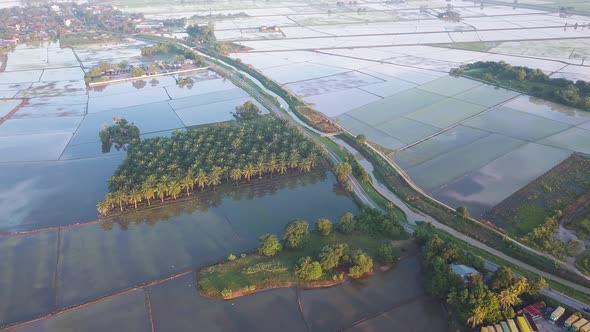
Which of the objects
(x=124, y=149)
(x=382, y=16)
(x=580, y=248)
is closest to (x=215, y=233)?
(x=124, y=149)

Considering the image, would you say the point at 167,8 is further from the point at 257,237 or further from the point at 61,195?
the point at 257,237

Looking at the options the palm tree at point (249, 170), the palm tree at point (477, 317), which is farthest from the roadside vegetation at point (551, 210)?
the palm tree at point (249, 170)

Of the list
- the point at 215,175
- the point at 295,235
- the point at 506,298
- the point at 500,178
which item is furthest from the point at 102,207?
the point at 500,178

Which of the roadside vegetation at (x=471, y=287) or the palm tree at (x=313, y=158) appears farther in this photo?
the palm tree at (x=313, y=158)

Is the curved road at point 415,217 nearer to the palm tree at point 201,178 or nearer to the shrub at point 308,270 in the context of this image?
the shrub at point 308,270

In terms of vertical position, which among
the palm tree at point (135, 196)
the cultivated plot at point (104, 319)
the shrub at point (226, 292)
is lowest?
the cultivated plot at point (104, 319)

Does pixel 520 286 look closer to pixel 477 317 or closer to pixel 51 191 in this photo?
pixel 477 317
